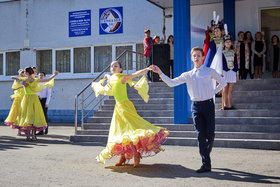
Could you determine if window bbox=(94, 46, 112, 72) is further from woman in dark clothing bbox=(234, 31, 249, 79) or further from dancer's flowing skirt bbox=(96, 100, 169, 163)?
dancer's flowing skirt bbox=(96, 100, 169, 163)

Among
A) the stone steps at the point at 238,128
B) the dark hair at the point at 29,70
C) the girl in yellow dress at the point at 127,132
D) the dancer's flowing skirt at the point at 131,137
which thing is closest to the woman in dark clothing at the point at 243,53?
the stone steps at the point at 238,128

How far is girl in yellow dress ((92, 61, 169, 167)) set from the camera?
20.7ft

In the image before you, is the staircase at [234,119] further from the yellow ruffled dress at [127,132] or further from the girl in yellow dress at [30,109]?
the yellow ruffled dress at [127,132]

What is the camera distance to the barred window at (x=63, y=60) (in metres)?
19.7

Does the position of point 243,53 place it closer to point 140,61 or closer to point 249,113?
point 249,113

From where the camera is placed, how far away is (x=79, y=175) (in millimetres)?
6094

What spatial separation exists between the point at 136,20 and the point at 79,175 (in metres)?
12.4

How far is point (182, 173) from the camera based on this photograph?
20.2 feet

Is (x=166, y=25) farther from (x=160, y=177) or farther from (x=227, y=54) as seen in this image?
(x=160, y=177)

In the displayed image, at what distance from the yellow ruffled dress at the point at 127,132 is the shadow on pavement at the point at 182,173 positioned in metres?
0.26

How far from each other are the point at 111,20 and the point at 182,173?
1297 centimetres

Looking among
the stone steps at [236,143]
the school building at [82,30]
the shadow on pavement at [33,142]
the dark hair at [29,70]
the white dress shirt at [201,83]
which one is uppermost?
the school building at [82,30]

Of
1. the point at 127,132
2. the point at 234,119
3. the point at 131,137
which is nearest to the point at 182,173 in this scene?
the point at 131,137

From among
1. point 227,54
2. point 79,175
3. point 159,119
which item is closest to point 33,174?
point 79,175
